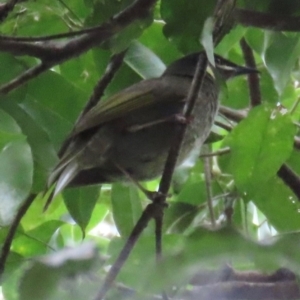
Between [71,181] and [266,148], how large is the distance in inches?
18.6

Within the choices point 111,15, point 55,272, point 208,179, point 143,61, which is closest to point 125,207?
point 208,179

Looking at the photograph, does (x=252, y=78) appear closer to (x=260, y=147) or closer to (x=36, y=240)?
(x=260, y=147)

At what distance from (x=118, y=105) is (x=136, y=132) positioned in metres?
0.12

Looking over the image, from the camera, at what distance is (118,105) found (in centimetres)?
146

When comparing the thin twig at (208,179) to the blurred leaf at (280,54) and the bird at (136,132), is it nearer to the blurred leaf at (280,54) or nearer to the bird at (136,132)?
the bird at (136,132)

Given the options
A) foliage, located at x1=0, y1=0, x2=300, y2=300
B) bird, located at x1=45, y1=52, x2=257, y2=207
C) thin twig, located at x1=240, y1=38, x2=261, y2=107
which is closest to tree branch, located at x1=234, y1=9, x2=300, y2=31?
foliage, located at x1=0, y1=0, x2=300, y2=300

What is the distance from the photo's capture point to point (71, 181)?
4.57ft

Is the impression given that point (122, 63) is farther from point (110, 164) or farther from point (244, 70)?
point (244, 70)

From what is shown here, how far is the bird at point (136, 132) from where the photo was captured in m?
1.45

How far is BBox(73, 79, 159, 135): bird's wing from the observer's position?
139 centimetres

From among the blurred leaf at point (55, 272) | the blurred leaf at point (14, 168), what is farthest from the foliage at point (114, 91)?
the blurred leaf at point (55, 272)

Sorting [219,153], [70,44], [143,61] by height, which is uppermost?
[70,44]

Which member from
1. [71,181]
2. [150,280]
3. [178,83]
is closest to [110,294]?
[150,280]

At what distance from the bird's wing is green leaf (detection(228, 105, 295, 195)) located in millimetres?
340
